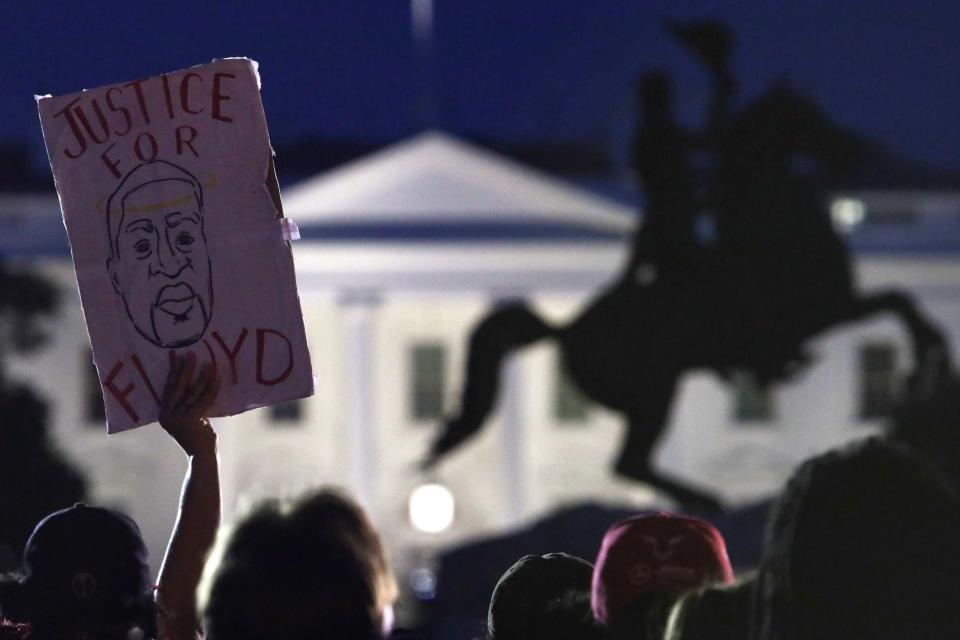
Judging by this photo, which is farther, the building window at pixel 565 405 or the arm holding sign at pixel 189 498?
the building window at pixel 565 405

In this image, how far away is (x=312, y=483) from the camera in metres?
2.14

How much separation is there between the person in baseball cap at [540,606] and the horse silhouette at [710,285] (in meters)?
13.6

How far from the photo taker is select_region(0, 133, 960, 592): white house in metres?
29.1

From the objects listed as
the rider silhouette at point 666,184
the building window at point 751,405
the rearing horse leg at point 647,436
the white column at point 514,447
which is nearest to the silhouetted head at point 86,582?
the rearing horse leg at point 647,436

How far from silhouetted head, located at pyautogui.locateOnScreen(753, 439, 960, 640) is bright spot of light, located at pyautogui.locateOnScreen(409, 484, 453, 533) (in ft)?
93.5

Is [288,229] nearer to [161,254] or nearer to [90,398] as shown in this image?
[161,254]

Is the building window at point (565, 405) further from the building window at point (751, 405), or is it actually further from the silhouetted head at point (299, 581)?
the silhouetted head at point (299, 581)

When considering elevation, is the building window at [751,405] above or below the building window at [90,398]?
below

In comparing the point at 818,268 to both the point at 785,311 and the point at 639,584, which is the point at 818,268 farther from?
the point at 639,584

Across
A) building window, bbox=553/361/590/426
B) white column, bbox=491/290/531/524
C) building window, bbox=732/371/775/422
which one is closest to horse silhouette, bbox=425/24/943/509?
white column, bbox=491/290/531/524

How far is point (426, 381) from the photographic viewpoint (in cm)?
3106

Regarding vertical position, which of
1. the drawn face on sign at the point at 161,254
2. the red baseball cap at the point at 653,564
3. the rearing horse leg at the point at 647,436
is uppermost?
the drawn face on sign at the point at 161,254

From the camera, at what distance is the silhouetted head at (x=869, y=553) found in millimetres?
1670

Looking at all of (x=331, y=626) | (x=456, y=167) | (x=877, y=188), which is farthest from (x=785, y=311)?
(x=877, y=188)
